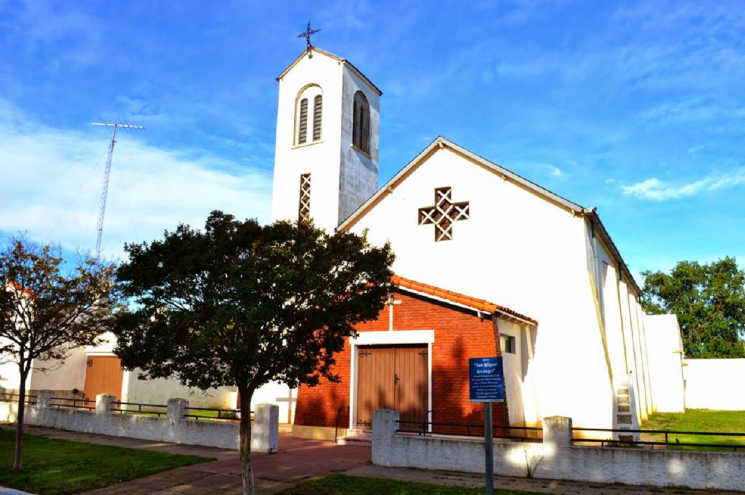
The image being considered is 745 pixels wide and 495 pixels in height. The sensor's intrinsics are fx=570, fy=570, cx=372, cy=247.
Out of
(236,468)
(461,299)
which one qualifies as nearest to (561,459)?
(461,299)

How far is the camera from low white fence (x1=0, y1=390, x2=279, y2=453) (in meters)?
15.5

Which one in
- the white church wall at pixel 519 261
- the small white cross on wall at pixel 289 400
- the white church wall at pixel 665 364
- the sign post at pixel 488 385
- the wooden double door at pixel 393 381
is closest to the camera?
the sign post at pixel 488 385

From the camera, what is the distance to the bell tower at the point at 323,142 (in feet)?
86.8

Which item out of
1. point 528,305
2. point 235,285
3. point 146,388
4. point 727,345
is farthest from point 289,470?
point 727,345

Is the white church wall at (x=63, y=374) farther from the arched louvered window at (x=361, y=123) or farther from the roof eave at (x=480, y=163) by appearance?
the arched louvered window at (x=361, y=123)

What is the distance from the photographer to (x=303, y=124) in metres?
28.2

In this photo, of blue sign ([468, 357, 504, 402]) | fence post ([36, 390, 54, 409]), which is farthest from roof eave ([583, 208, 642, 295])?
fence post ([36, 390, 54, 409])

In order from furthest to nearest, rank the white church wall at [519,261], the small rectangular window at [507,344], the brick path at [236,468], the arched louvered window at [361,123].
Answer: the arched louvered window at [361,123] → the white church wall at [519,261] → the small rectangular window at [507,344] → the brick path at [236,468]

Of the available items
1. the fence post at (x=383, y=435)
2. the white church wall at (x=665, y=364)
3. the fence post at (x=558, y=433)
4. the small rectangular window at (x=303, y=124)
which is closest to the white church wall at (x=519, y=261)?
the fence post at (x=558, y=433)

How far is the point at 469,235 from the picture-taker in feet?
66.7

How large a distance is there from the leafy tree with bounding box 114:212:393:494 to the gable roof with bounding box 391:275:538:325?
550cm

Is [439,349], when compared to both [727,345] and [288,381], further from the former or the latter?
→ [727,345]

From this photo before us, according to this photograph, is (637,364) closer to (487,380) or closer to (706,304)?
(487,380)

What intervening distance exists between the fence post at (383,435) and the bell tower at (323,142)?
42.5ft
